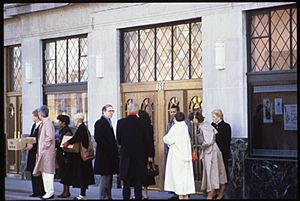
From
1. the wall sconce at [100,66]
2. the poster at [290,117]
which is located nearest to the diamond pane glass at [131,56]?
the wall sconce at [100,66]

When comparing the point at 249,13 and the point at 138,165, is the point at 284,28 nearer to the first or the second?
the point at 249,13

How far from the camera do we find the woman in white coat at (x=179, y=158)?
48.6 feet

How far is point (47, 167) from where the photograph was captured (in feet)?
52.6

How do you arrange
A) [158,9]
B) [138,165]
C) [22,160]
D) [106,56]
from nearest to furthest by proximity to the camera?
[138,165], [158,9], [106,56], [22,160]

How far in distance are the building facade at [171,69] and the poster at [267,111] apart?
0.02 m

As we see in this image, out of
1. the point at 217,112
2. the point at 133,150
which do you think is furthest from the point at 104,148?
the point at 217,112

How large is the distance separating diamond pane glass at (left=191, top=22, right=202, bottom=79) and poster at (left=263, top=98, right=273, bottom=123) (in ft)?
6.60

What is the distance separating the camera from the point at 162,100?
1806 cm

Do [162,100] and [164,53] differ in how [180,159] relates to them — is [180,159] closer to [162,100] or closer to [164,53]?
[162,100]

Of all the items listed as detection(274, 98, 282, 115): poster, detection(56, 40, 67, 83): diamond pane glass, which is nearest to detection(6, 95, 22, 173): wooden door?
detection(56, 40, 67, 83): diamond pane glass

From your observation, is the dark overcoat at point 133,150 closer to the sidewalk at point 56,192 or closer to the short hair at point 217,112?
the short hair at point 217,112

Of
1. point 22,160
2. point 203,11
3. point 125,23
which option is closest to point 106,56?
point 125,23

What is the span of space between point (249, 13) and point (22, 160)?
29.6ft

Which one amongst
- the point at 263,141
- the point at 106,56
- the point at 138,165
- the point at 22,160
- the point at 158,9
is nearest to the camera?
the point at 138,165
